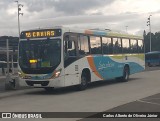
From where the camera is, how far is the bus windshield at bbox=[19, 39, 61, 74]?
18.3 meters

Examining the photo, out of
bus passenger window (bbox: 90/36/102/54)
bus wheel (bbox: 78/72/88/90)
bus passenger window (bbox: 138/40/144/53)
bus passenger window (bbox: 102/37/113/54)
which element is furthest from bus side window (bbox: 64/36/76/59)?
bus passenger window (bbox: 138/40/144/53)

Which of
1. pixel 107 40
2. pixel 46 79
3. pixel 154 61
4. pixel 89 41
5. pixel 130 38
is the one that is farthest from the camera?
pixel 154 61

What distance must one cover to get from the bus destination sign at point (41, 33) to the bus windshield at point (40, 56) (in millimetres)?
250

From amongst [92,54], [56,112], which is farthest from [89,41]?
[56,112]

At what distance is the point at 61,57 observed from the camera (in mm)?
18281

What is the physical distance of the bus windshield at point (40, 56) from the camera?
1833cm

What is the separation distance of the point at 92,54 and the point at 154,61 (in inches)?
1787

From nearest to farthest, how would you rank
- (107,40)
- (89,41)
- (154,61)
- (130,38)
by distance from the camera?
(89,41), (107,40), (130,38), (154,61)

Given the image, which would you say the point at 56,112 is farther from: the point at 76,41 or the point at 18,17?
the point at 18,17

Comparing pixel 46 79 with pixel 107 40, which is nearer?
pixel 46 79

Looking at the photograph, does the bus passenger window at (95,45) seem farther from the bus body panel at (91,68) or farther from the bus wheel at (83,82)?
the bus wheel at (83,82)

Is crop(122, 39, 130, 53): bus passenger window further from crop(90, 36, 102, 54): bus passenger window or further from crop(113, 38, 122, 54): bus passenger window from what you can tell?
crop(90, 36, 102, 54): bus passenger window

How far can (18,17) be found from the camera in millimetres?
79438

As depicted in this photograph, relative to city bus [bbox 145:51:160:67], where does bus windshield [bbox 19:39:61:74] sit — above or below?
above
